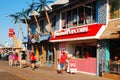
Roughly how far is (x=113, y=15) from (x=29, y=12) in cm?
1869

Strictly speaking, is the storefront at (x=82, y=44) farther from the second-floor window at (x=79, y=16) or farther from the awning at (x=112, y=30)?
the second-floor window at (x=79, y=16)

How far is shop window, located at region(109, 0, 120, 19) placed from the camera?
2415cm

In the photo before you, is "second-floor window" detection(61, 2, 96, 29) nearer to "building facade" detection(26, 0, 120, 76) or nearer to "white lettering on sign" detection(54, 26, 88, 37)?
"building facade" detection(26, 0, 120, 76)

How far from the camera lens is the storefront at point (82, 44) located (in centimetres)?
2563

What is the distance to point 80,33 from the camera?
1081 inches

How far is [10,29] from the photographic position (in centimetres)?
5566

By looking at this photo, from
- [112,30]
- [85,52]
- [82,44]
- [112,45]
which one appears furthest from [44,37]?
[112,30]

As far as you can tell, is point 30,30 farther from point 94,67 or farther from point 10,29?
point 94,67

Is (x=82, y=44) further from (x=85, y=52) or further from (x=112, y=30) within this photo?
(x=112, y=30)

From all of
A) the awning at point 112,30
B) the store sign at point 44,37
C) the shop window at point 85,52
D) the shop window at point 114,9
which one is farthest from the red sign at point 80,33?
the store sign at point 44,37

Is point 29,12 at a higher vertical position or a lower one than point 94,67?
higher

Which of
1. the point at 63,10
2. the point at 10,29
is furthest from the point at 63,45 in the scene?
the point at 10,29

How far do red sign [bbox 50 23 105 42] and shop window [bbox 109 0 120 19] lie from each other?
1.21m

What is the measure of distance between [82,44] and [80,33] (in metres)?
3.31
